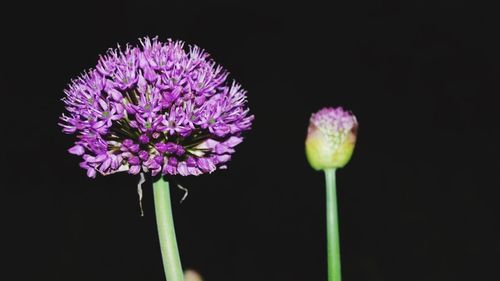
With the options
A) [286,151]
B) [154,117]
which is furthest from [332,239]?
[286,151]

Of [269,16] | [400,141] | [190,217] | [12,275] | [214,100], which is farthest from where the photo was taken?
[269,16]

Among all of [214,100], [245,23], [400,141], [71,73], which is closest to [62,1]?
[71,73]

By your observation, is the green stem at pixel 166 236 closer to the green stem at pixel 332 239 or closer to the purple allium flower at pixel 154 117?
the purple allium flower at pixel 154 117

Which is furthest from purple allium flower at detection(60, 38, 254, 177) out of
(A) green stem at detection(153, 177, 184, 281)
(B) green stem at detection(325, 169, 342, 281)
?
(B) green stem at detection(325, 169, 342, 281)

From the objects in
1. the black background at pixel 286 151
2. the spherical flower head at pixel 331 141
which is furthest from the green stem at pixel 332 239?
the black background at pixel 286 151

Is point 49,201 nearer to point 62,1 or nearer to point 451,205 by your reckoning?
point 62,1
